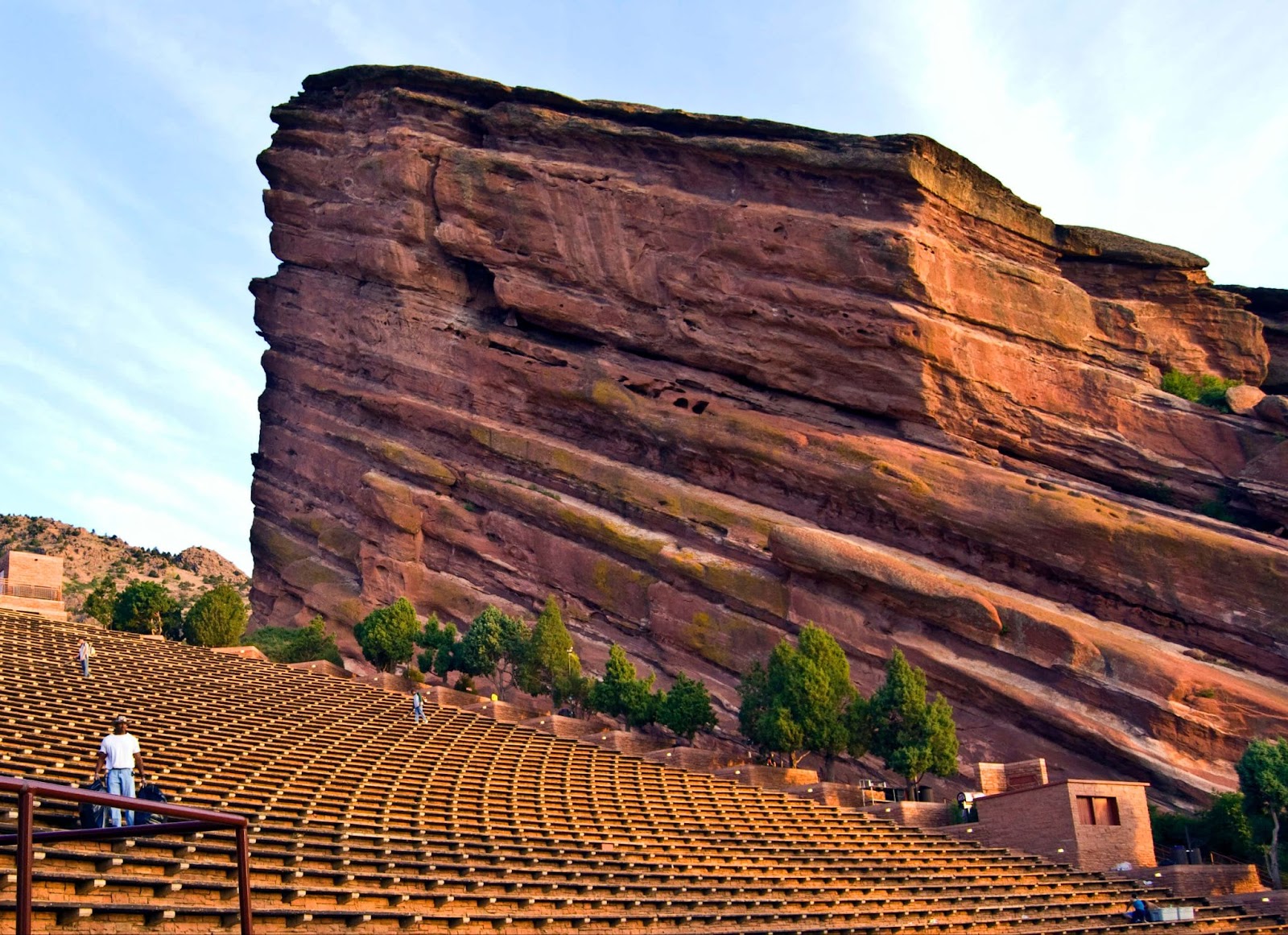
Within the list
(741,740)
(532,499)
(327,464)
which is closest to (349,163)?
(327,464)

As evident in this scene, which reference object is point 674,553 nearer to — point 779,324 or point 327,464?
point 779,324

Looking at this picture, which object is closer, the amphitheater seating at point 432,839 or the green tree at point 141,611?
the amphitheater seating at point 432,839

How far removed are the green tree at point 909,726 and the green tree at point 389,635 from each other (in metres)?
14.6

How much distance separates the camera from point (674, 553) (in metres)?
44.2

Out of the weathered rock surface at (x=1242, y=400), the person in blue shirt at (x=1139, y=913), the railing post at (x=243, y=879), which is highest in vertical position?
the weathered rock surface at (x=1242, y=400)

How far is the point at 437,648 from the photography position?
1598 inches

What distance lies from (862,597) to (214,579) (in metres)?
41.5

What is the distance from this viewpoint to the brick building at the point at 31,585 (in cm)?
3350

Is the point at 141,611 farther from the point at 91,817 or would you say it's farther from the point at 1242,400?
the point at 1242,400

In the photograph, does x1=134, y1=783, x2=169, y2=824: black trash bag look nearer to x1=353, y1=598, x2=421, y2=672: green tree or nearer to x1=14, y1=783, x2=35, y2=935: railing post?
x1=14, y1=783, x2=35, y2=935: railing post

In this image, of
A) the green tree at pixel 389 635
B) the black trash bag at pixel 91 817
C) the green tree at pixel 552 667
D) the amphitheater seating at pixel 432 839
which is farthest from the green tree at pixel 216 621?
the black trash bag at pixel 91 817

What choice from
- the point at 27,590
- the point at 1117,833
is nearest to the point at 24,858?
the point at 1117,833

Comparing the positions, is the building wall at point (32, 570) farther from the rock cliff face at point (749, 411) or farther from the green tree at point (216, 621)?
the rock cliff face at point (749, 411)

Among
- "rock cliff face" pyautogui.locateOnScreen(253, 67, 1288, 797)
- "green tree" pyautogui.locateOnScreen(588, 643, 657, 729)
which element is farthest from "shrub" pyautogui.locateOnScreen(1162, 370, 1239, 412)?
"green tree" pyautogui.locateOnScreen(588, 643, 657, 729)
